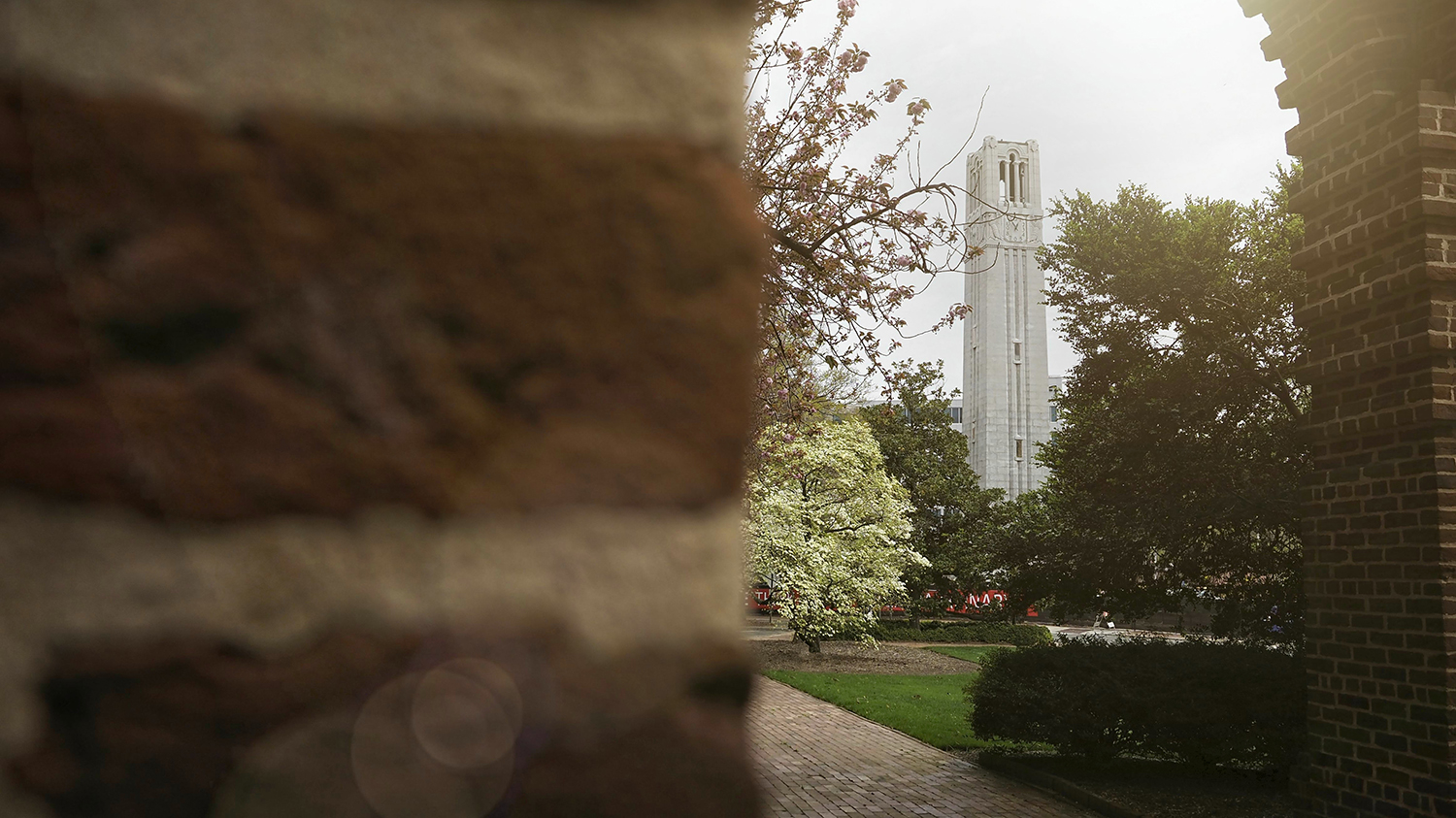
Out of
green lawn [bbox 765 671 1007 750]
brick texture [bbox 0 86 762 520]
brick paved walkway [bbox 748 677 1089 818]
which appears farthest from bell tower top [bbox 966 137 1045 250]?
brick texture [bbox 0 86 762 520]

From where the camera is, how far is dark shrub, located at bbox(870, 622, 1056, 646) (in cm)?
2764

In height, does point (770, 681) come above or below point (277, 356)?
below

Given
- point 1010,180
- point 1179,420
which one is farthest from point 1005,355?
point 1179,420

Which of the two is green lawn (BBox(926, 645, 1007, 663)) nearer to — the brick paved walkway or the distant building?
the brick paved walkway

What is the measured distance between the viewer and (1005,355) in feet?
227

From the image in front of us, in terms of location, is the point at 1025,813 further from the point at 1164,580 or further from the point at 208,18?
the point at 208,18

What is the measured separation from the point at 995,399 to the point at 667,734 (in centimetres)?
7115

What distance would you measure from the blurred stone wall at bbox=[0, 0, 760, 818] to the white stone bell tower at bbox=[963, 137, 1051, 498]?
2748 inches

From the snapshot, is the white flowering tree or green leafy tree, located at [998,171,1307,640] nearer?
green leafy tree, located at [998,171,1307,640]

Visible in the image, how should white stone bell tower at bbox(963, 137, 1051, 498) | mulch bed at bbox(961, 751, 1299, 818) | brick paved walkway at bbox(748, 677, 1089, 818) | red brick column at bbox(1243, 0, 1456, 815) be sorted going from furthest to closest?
white stone bell tower at bbox(963, 137, 1051, 498), brick paved walkway at bbox(748, 677, 1089, 818), mulch bed at bbox(961, 751, 1299, 818), red brick column at bbox(1243, 0, 1456, 815)

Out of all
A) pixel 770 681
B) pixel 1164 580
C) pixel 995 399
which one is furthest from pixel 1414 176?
pixel 995 399

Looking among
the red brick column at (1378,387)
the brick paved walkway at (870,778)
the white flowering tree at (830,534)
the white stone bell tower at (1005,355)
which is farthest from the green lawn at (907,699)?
the white stone bell tower at (1005,355)

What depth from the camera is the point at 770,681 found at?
18.8 metres

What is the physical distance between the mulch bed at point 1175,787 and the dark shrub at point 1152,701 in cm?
20
